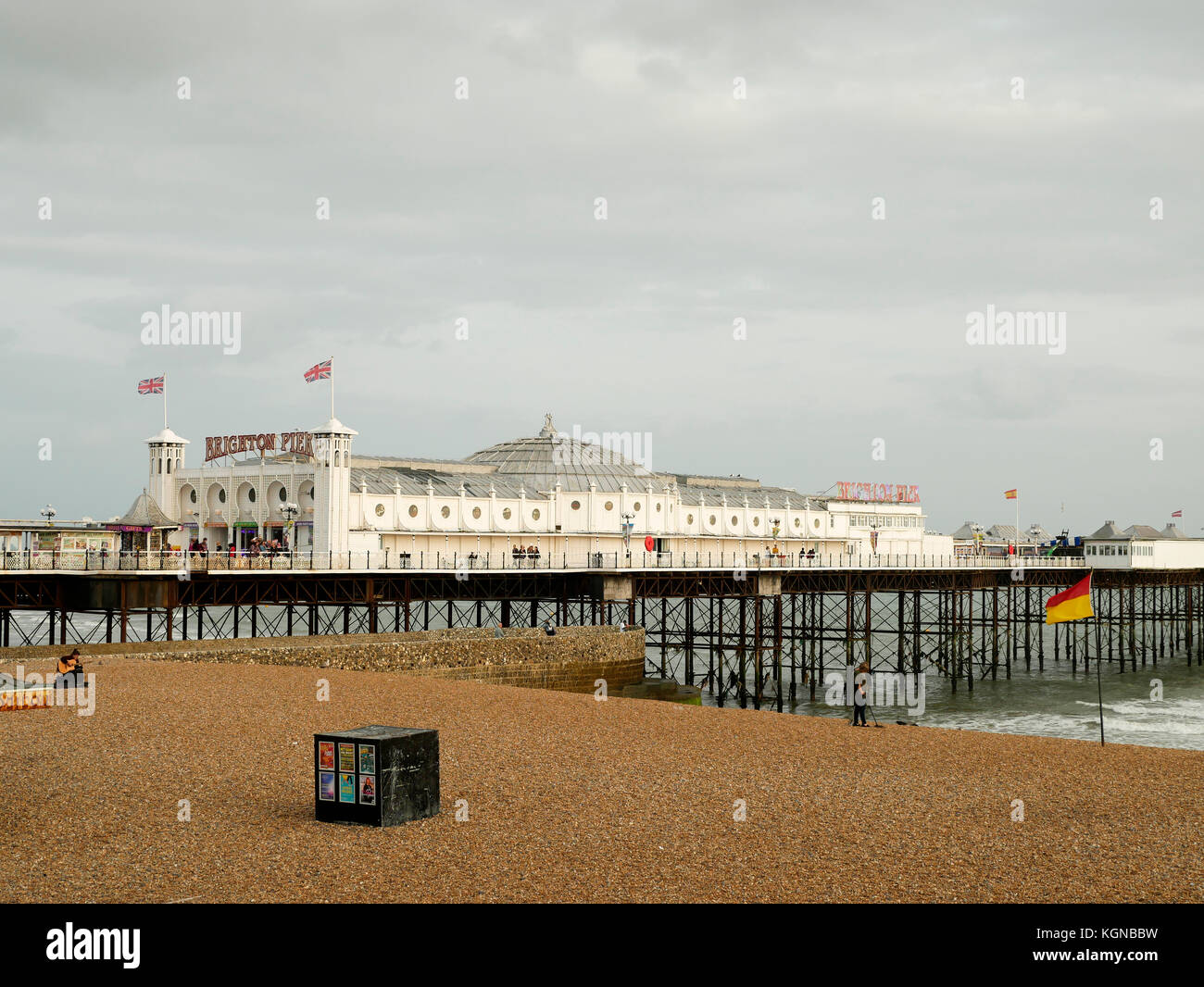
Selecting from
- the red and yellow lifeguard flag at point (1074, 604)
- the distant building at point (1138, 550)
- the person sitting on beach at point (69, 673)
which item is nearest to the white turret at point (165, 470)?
the person sitting on beach at point (69, 673)

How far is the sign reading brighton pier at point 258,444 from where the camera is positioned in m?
54.2

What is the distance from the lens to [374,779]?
1355 cm

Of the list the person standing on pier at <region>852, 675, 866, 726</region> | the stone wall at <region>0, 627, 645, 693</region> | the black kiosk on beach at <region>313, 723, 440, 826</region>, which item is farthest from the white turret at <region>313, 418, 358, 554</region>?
the black kiosk on beach at <region>313, 723, 440, 826</region>

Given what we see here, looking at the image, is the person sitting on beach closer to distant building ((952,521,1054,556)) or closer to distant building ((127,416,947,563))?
distant building ((127,416,947,563))

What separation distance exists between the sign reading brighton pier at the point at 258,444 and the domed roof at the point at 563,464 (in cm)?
1446

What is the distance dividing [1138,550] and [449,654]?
65818mm

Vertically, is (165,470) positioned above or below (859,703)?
above

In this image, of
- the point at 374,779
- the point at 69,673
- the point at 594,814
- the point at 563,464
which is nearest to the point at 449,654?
the point at 69,673

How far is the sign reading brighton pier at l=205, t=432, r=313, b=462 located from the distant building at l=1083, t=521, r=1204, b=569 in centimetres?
5732

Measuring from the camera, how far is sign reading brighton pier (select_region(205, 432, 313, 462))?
178 feet

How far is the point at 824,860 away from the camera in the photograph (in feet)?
40.5

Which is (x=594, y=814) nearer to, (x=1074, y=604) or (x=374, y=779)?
(x=374, y=779)

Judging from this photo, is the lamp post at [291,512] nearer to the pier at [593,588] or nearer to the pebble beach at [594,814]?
the pier at [593,588]
